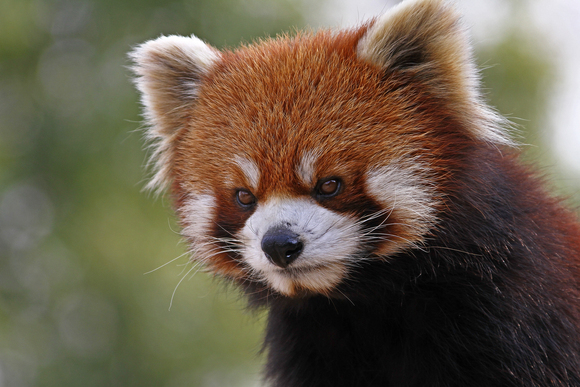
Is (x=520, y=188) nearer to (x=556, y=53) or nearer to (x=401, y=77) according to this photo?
(x=401, y=77)

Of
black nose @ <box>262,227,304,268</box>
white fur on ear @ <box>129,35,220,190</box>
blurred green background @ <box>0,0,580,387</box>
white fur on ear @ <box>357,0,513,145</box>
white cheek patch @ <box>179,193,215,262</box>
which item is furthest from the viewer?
blurred green background @ <box>0,0,580,387</box>

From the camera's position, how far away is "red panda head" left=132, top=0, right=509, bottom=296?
7.79 feet

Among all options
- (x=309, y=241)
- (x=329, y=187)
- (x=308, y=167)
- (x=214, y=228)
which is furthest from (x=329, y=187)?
(x=214, y=228)

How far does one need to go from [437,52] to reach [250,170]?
0.93 meters

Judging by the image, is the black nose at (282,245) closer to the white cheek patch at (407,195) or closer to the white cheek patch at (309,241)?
the white cheek patch at (309,241)

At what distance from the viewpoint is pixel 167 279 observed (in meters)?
7.39

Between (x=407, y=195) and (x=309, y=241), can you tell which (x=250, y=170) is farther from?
(x=407, y=195)

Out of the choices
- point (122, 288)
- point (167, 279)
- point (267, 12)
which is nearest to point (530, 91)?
point (267, 12)

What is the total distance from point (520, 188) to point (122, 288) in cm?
578

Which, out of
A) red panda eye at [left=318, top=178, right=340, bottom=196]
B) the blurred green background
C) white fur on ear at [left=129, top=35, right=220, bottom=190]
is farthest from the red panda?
the blurred green background

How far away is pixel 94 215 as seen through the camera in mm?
7793

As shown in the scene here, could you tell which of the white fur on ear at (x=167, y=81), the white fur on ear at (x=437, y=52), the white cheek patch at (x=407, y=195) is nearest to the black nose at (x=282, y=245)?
the white cheek patch at (x=407, y=195)

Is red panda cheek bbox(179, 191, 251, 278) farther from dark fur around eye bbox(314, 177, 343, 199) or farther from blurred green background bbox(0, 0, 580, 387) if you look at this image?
blurred green background bbox(0, 0, 580, 387)

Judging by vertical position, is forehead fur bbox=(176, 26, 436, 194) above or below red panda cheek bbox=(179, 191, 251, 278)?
above
